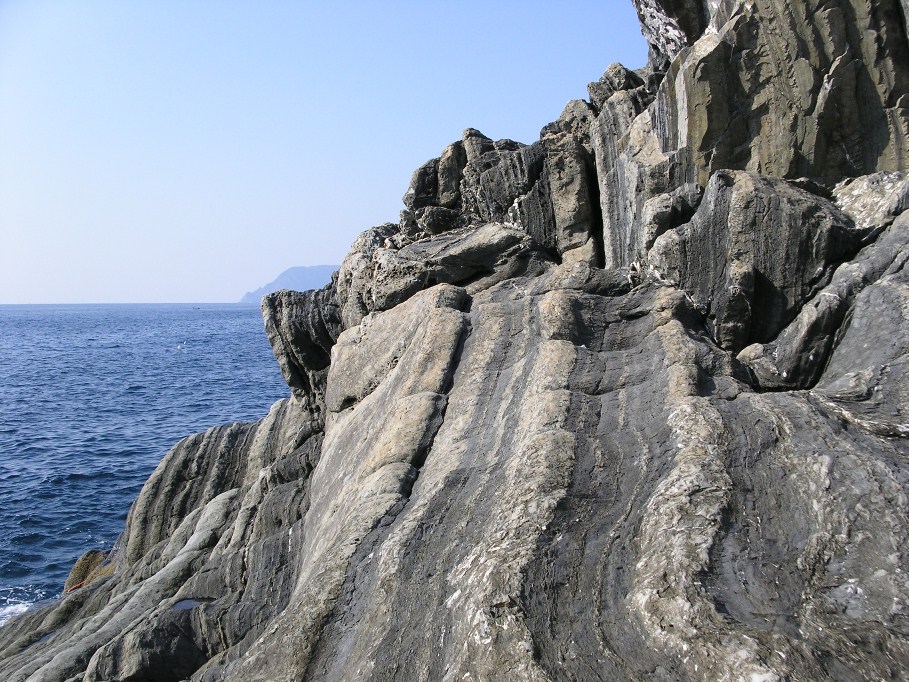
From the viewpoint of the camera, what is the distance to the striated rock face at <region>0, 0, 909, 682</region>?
7727 mm

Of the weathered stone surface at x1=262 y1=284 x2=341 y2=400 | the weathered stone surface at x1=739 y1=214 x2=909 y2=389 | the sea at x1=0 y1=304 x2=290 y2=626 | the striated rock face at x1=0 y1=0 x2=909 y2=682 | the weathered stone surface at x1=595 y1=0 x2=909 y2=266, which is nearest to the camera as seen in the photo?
the striated rock face at x1=0 y1=0 x2=909 y2=682

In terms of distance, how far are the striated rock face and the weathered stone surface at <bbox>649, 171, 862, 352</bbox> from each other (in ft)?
0.15

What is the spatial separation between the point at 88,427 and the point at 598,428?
161 ft

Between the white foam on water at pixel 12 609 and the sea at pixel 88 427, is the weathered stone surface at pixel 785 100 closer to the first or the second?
the white foam on water at pixel 12 609

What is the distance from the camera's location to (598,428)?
436 inches

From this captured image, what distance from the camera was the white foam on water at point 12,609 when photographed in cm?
2291

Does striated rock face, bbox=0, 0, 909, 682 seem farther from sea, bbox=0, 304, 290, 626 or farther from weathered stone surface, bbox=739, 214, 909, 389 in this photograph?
sea, bbox=0, 304, 290, 626

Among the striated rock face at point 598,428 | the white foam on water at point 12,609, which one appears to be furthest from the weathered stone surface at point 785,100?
the white foam on water at point 12,609

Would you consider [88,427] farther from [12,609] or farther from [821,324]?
[821,324]

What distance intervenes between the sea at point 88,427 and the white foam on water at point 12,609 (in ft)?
0.10

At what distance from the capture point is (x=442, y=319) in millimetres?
15266

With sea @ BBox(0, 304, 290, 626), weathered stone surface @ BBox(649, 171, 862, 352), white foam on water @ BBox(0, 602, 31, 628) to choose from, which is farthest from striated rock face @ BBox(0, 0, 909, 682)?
sea @ BBox(0, 304, 290, 626)

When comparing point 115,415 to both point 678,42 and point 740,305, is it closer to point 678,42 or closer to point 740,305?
point 678,42

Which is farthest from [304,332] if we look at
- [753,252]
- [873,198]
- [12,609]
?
[873,198]
